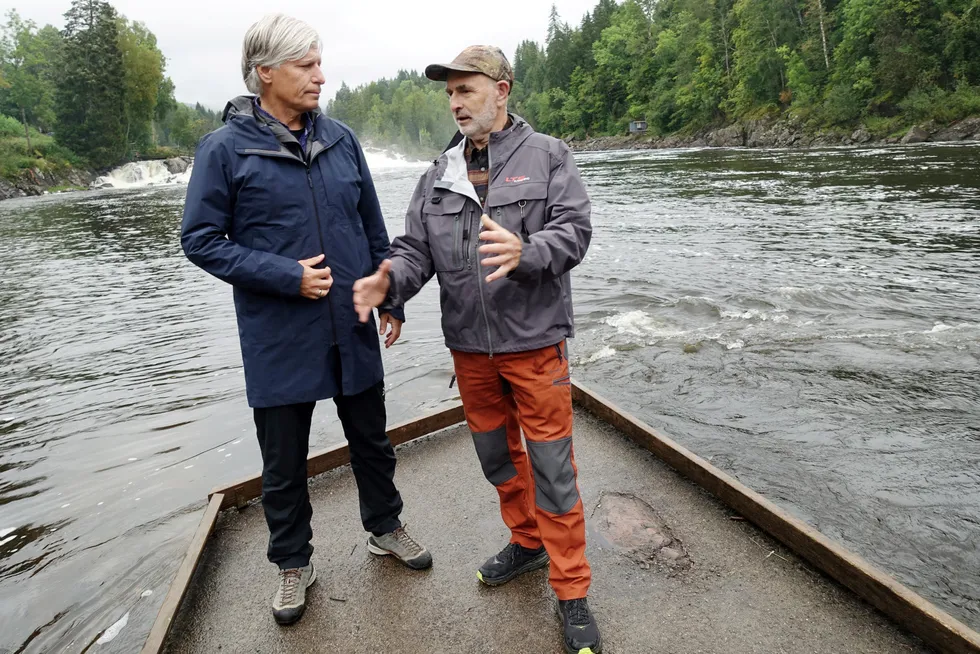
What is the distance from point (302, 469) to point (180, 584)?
0.95 m

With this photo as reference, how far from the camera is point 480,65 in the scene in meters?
2.74

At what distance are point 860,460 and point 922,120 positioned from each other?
4661 cm

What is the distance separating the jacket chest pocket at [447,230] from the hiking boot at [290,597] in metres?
1.73

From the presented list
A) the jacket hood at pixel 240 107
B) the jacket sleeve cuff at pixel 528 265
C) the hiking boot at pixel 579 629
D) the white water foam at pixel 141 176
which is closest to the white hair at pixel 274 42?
the jacket hood at pixel 240 107

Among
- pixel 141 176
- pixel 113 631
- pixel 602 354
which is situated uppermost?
pixel 141 176

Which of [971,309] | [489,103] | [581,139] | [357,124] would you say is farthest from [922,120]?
[357,124]

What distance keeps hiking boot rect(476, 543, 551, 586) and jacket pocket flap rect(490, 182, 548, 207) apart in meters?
1.78

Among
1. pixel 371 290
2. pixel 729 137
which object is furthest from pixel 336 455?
pixel 729 137

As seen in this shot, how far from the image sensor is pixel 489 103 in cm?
279

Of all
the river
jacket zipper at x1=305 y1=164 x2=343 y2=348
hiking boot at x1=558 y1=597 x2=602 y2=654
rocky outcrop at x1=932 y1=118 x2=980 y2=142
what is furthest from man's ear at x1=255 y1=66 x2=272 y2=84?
rocky outcrop at x1=932 y1=118 x2=980 y2=142

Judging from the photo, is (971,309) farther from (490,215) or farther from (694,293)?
(490,215)

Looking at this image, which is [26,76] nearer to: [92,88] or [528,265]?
[92,88]

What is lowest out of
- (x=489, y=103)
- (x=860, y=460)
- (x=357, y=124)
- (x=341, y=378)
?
(x=860, y=460)

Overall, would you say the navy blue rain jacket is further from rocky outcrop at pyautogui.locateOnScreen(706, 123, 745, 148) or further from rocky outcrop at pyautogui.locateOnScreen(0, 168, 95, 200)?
rocky outcrop at pyautogui.locateOnScreen(0, 168, 95, 200)
